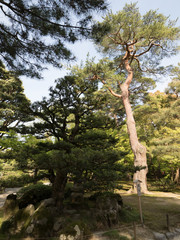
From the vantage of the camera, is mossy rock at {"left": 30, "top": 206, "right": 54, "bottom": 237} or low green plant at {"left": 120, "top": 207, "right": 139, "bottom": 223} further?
low green plant at {"left": 120, "top": 207, "right": 139, "bottom": 223}

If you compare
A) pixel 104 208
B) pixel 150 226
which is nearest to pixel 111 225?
pixel 104 208

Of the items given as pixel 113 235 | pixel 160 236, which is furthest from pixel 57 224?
pixel 160 236

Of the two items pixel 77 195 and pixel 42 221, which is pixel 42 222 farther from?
pixel 77 195

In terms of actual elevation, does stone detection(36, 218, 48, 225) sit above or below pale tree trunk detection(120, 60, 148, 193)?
below

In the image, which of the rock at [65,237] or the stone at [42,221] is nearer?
the rock at [65,237]

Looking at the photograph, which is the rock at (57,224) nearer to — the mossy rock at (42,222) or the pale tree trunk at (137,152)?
the mossy rock at (42,222)

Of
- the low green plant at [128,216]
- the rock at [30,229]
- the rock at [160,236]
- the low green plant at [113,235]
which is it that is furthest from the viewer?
the low green plant at [128,216]

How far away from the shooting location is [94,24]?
3.95m

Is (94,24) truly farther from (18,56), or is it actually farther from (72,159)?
(72,159)

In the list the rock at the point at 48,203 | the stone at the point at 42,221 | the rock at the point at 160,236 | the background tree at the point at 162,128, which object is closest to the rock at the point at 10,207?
the rock at the point at 48,203

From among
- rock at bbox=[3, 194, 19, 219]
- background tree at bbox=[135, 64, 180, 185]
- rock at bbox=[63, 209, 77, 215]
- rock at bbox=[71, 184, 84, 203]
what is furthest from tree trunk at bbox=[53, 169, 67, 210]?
background tree at bbox=[135, 64, 180, 185]

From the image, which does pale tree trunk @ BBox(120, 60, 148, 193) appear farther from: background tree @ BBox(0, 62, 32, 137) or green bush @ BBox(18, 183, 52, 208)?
background tree @ BBox(0, 62, 32, 137)

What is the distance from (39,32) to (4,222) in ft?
23.0

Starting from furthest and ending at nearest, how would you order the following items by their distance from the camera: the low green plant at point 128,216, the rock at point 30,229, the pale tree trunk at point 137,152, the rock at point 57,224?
the pale tree trunk at point 137,152, the low green plant at point 128,216, the rock at point 57,224, the rock at point 30,229
